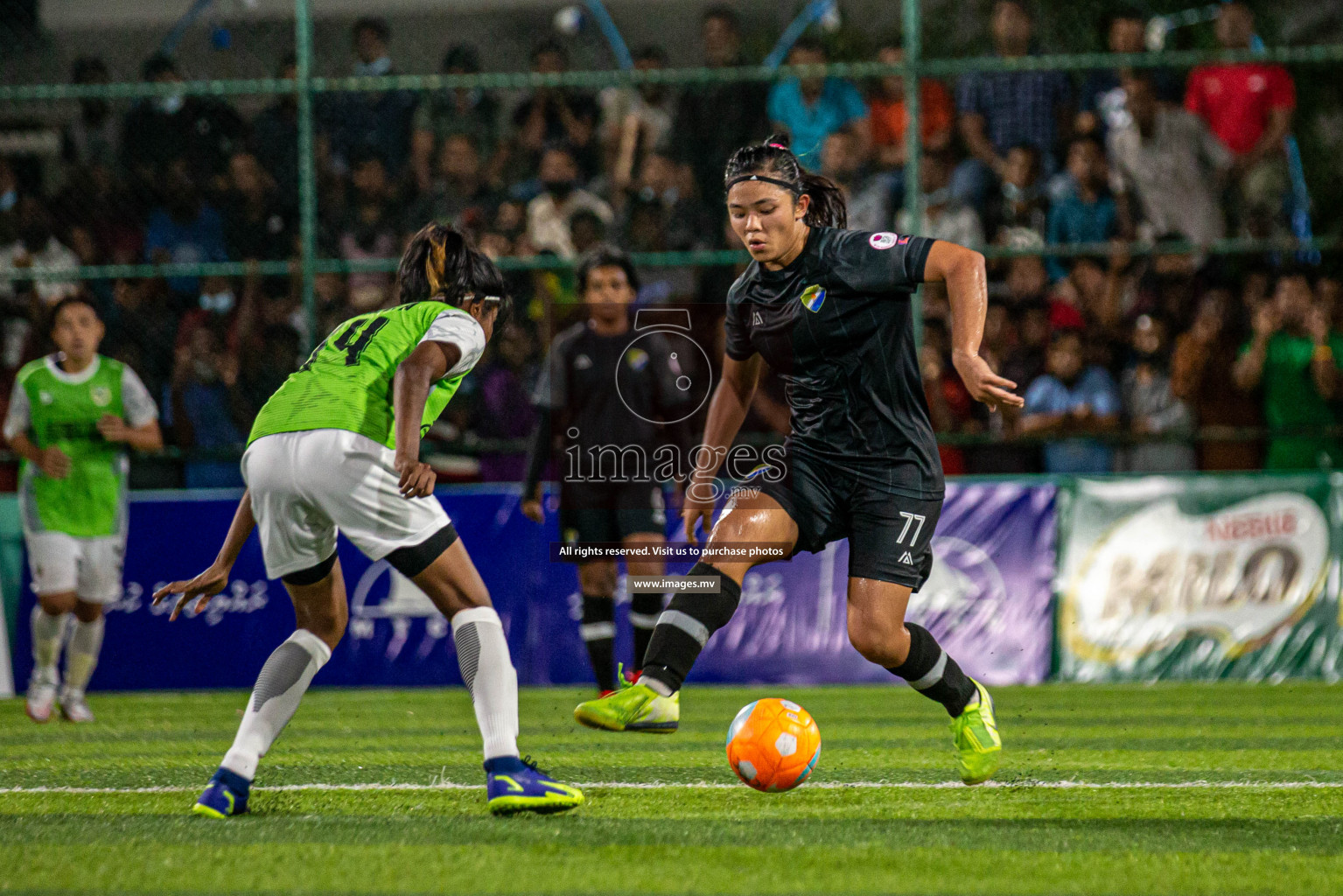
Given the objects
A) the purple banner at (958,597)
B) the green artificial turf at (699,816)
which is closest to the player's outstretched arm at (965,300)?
the green artificial turf at (699,816)

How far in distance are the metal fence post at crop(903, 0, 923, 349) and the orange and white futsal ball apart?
548 centimetres

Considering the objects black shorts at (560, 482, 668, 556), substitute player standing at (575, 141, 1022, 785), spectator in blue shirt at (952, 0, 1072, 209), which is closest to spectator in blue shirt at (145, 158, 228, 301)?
black shorts at (560, 482, 668, 556)

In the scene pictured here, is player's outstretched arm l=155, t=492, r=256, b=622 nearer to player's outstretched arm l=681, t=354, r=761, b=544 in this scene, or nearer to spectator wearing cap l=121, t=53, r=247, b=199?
player's outstretched arm l=681, t=354, r=761, b=544

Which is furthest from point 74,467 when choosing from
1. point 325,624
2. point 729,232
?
point 325,624

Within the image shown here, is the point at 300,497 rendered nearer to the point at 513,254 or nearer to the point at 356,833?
the point at 356,833

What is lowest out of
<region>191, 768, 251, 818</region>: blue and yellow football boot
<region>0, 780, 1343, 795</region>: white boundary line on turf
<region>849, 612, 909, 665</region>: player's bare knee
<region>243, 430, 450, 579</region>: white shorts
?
<region>0, 780, 1343, 795</region>: white boundary line on turf

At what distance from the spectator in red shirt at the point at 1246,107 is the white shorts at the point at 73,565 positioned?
8146mm

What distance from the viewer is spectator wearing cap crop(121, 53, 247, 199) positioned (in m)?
11.0

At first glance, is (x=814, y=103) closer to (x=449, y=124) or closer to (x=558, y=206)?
(x=558, y=206)

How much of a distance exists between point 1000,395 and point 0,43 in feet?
30.4

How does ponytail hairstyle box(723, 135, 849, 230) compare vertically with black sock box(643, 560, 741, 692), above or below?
above

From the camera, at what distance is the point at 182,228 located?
11.1m

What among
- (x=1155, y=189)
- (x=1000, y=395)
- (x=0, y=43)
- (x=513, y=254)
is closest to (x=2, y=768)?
(x=1000, y=395)

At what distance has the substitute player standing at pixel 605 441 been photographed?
27.5 ft
